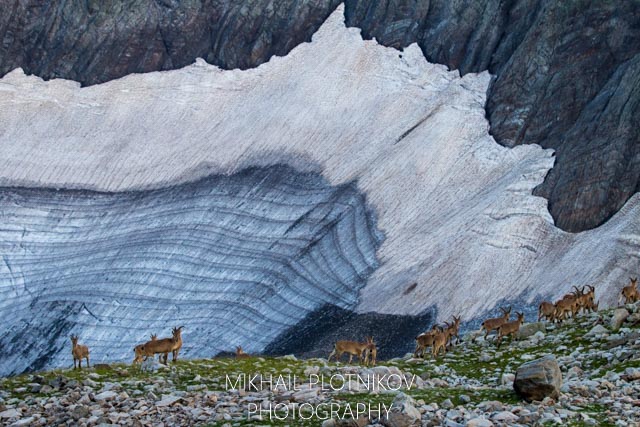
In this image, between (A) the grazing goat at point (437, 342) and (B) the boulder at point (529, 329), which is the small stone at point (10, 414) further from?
(B) the boulder at point (529, 329)

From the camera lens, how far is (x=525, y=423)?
1773cm

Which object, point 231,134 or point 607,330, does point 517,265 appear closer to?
point 607,330

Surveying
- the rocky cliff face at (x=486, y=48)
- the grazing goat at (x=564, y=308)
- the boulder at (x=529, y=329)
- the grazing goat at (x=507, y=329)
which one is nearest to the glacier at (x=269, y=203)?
the rocky cliff face at (x=486, y=48)

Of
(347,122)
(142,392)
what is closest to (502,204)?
(347,122)

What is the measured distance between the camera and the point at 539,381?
773 inches

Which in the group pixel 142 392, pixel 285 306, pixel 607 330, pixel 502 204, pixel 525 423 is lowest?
pixel 525 423

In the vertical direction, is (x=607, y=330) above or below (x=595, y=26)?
below

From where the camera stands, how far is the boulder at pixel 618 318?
2806 centimetres

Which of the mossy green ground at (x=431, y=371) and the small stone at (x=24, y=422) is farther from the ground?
the mossy green ground at (x=431, y=371)

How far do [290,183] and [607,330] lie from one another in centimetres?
4094

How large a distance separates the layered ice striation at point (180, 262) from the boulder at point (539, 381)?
33.6 meters

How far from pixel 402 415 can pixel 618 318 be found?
12515 millimetres

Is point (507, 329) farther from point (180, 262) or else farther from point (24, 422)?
point (180, 262)

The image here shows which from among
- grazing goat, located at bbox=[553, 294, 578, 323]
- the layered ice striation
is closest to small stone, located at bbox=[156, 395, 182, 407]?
grazing goat, located at bbox=[553, 294, 578, 323]
